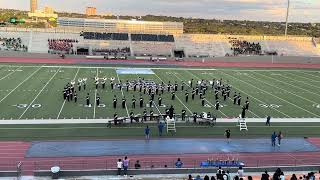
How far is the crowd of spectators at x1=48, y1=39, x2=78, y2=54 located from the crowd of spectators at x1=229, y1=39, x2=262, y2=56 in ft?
71.7

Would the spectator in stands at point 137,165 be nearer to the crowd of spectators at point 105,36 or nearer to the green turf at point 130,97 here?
the green turf at point 130,97

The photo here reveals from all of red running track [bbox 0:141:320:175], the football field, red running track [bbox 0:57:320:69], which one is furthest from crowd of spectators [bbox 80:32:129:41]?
red running track [bbox 0:141:320:175]

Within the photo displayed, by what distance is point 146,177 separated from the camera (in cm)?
1320

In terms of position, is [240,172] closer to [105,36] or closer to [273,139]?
[273,139]

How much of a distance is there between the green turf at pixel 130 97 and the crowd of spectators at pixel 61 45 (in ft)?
37.2

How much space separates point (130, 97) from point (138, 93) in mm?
1534

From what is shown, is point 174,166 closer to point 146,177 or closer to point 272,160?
point 146,177

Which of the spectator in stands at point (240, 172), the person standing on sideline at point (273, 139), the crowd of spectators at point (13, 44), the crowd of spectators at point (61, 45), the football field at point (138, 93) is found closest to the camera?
the spectator in stands at point (240, 172)

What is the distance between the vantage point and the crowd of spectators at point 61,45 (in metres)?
52.1

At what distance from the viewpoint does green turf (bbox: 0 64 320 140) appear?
19.0 m

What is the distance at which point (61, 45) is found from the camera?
5359 centimetres

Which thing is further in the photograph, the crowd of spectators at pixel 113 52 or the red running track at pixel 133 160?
the crowd of spectators at pixel 113 52

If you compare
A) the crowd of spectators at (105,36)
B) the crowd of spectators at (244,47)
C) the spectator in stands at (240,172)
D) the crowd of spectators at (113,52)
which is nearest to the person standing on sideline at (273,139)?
the spectator in stands at (240,172)

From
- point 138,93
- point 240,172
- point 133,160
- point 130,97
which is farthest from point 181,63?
point 240,172
